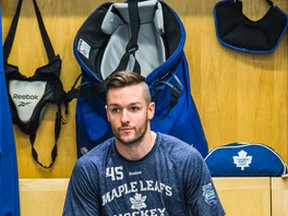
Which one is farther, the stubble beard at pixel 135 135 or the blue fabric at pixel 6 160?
the blue fabric at pixel 6 160

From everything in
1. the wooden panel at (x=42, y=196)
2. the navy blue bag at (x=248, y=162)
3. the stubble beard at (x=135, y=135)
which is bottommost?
the wooden panel at (x=42, y=196)

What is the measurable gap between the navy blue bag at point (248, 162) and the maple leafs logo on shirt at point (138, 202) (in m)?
0.50

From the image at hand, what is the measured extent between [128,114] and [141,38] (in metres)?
0.66

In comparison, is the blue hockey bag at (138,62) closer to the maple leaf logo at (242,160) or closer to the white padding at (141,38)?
the white padding at (141,38)

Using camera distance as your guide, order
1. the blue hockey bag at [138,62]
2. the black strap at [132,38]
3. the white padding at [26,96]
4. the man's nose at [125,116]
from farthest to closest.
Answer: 1. the white padding at [26,96]
2. the black strap at [132,38]
3. the blue hockey bag at [138,62]
4. the man's nose at [125,116]

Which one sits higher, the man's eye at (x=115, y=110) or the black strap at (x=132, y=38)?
the black strap at (x=132, y=38)

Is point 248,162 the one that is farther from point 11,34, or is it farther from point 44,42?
point 11,34

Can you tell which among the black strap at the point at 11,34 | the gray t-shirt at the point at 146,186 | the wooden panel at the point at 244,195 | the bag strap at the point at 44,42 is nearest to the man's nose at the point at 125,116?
the gray t-shirt at the point at 146,186

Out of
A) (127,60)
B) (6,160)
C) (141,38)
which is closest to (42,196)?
(6,160)

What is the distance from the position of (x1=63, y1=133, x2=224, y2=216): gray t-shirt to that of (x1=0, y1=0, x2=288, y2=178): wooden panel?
65 centimetres

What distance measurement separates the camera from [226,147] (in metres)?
2.32

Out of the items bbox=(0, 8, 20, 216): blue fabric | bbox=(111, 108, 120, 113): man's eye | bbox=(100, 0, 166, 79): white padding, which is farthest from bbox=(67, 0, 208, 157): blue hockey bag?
bbox=(111, 108, 120, 113): man's eye

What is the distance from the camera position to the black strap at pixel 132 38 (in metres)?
2.31

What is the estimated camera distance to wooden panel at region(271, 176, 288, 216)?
7.44 ft
